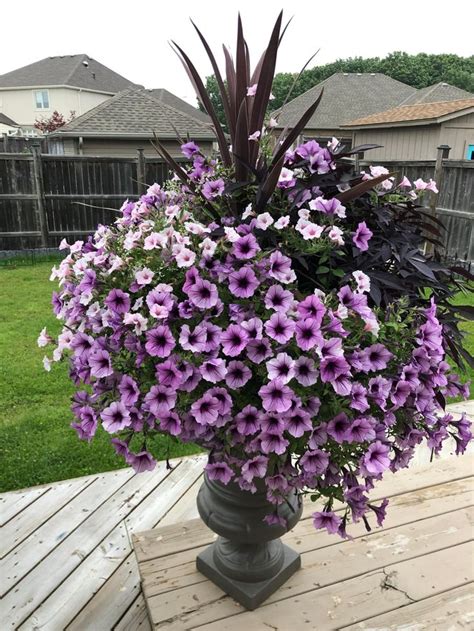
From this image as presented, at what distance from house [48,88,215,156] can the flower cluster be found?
14.4 metres

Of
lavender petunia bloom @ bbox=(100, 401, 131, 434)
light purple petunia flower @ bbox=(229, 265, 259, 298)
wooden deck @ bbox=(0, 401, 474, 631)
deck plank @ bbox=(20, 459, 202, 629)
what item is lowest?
deck plank @ bbox=(20, 459, 202, 629)

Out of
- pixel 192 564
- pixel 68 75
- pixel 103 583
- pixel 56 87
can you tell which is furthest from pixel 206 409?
pixel 68 75

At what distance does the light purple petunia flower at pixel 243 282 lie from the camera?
1104mm

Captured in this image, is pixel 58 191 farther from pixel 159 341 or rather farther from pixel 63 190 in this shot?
pixel 159 341

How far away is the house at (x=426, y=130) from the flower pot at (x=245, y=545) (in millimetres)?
11905

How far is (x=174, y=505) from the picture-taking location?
96.8 inches

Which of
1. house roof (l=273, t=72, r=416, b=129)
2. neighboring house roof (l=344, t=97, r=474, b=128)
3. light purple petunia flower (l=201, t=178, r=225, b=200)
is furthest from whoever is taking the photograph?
house roof (l=273, t=72, r=416, b=129)

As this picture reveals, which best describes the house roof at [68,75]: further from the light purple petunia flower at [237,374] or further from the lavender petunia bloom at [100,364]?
the light purple petunia flower at [237,374]

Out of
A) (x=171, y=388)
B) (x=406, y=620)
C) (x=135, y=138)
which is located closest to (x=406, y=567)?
(x=406, y=620)

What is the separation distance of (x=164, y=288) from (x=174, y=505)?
5.37 ft

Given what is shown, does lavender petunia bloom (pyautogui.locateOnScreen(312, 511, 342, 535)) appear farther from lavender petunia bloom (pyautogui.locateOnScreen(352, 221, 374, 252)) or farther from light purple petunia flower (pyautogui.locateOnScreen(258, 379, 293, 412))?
lavender petunia bloom (pyautogui.locateOnScreen(352, 221, 374, 252))

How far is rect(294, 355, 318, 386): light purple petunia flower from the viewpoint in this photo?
1.02 metres

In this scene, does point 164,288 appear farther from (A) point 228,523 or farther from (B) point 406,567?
(B) point 406,567

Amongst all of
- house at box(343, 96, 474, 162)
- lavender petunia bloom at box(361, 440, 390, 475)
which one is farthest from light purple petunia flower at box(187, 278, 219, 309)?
house at box(343, 96, 474, 162)
